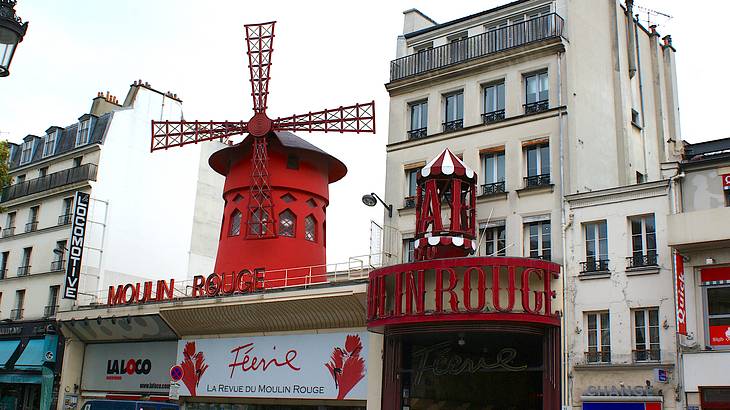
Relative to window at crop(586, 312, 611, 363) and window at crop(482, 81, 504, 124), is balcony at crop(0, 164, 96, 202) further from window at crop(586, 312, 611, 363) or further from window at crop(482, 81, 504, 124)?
window at crop(586, 312, 611, 363)

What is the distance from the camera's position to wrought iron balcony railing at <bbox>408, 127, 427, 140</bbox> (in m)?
18.2

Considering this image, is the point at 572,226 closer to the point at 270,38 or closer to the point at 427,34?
the point at 427,34

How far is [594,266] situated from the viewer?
14938 millimetres

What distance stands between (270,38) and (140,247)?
8512mm

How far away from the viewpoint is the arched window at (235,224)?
74.5ft

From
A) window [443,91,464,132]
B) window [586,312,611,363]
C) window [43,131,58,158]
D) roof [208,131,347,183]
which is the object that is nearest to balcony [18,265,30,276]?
window [43,131,58,158]

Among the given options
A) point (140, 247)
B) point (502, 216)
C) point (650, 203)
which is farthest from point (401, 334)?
point (140, 247)

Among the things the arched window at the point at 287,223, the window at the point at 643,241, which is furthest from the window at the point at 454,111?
the arched window at the point at 287,223

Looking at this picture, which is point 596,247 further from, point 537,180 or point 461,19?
point 461,19

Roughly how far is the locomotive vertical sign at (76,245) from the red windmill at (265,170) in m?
3.01

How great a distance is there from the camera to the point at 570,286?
1509 centimetres

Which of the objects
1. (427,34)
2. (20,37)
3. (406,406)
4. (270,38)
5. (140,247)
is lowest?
(406,406)

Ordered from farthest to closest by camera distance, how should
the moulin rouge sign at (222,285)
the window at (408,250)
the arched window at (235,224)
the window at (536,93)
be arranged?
the arched window at (235,224), the moulin rouge sign at (222,285), the window at (408,250), the window at (536,93)

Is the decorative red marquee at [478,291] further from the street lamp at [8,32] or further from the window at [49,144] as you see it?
the window at [49,144]
